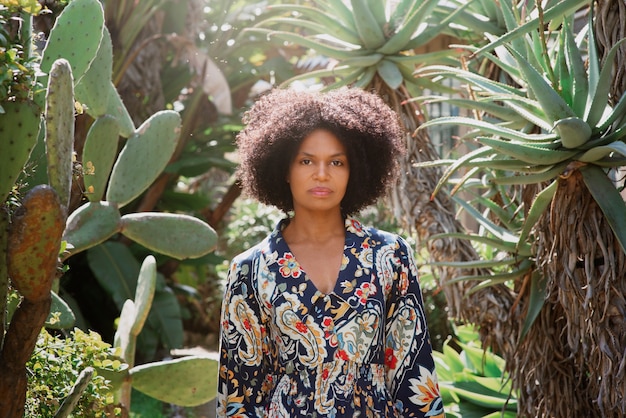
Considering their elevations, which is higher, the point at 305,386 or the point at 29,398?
the point at 305,386

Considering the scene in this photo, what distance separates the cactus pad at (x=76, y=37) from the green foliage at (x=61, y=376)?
1.12m

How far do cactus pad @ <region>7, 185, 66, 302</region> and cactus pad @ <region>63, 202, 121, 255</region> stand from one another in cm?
168

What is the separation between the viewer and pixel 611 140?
3643 mm

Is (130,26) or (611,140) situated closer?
(611,140)

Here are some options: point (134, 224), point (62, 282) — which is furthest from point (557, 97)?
point (62, 282)

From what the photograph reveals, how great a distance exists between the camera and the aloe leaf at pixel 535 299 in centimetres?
437

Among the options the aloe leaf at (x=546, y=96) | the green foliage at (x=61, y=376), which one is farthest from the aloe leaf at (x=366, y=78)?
the green foliage at (x=61, y=376)

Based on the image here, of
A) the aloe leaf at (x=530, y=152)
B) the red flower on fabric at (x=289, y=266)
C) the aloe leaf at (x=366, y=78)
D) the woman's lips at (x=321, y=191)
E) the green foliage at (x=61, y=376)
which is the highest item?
the aloe leaf at (x=366, y=78)

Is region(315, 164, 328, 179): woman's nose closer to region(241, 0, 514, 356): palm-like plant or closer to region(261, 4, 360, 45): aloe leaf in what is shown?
region(241, 0, 514, 356): palm-like plant

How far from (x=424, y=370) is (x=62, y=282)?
749cm

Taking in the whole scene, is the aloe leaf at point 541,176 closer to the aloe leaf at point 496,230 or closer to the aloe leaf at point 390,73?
the aloe leaf at point 496,230

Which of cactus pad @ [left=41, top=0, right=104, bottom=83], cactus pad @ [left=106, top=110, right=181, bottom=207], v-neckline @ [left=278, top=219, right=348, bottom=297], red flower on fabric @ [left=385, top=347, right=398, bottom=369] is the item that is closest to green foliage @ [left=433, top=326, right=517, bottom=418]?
cactus pad @ [left=106, top=110, right=181, bottom=207]

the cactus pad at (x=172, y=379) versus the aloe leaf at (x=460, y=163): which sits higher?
the aloe leaf at (x=460, y=163)

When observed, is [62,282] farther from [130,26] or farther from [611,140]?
[611,140]
